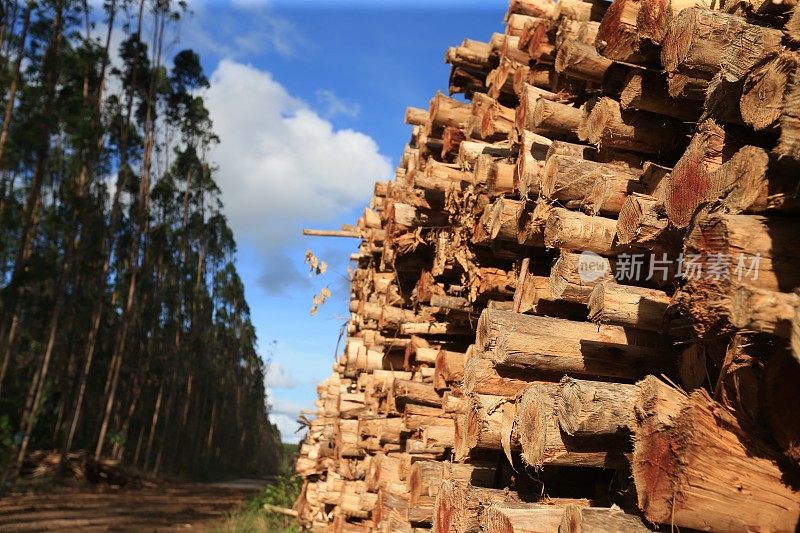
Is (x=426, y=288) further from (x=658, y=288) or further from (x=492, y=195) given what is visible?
(x=658, y=288)

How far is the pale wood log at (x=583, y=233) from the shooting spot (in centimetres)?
322

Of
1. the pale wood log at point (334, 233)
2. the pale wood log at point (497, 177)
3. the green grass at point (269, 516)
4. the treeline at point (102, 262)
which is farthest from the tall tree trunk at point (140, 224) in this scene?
the pale wood log at point (497, 177)

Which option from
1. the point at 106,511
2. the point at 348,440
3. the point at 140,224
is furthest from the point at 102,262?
the point at 348,440

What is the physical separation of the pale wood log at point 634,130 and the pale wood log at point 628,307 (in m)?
0.90

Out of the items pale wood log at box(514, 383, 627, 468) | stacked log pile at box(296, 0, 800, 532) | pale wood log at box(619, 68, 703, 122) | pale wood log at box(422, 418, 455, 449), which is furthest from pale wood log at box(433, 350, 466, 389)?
pale wood log at box(619, 68, 703, 122)

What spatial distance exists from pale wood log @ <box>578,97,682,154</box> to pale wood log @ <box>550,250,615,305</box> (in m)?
0.57

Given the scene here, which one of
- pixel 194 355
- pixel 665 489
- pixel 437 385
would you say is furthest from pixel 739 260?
pixel 194 355

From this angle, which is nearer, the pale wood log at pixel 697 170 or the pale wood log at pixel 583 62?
the pale wood log at pixel 697 170

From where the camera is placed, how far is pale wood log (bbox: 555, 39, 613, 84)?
3.78 meters

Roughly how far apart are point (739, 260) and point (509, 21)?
161 inches

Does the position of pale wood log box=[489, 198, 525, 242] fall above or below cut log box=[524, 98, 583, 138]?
below

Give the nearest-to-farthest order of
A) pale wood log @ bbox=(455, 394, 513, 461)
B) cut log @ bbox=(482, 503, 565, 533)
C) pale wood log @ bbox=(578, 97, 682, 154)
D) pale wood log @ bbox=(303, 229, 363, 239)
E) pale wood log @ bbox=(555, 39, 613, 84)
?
cut log @ bbox=(482, 503, 565, 533), pale wood log @ bbox=(578, 97, 682, 154), pale wood log @ bbox=(455, 394, 513, 461), pale wood log @ bbox=(555, 39, 613, 84), pale wood log @ bbox=(303, 229, 363, 239)

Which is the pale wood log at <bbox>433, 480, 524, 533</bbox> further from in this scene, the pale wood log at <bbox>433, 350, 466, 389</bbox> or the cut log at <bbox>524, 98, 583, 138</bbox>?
the cut log at <bbox>524, 98, 583, 138</bbox>

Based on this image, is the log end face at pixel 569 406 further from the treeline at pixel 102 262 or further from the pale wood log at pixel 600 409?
the treeline at pixel 102 262
